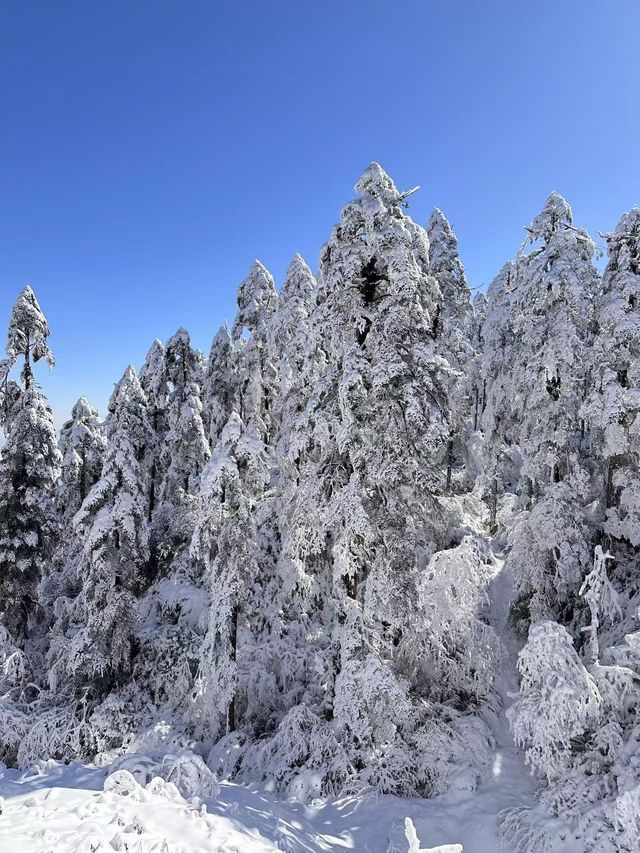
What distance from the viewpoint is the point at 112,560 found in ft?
58.6

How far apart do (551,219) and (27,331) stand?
864 inches

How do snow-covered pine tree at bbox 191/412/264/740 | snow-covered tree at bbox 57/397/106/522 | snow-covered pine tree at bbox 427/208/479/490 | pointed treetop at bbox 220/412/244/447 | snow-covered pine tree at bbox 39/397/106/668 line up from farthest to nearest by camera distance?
snow-covered tree at bbox 57/397/106/522 < snow-covered pine tree at bbox 427/208/479/490 < snow-covered pine tree at bbox 39/397/106/668 < pointed treetop at bbox 220/412/244/447 < snow-covered pine tree at bbox 191/412/264/740

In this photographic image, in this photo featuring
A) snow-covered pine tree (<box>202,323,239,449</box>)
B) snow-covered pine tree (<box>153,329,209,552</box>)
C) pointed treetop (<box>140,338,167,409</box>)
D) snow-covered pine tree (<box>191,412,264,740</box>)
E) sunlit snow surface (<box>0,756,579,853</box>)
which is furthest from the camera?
snow-covered pine tree (<box>202,323,239,449</box>)

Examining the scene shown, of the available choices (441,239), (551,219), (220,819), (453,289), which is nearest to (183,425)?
(453,289)

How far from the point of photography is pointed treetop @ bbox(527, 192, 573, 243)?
16984 mm

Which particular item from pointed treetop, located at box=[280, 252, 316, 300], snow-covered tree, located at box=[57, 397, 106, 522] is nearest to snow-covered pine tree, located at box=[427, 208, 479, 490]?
pointed treetop, located at box=[280, 252, 316, 300]

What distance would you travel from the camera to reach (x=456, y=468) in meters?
39.3

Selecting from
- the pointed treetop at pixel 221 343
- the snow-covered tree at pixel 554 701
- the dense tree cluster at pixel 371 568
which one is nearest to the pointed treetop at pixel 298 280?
the pointed treetop at pixel 221 343

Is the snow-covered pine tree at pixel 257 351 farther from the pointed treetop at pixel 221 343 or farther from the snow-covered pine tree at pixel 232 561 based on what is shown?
the snow-covered pine tree at pixel 232 561

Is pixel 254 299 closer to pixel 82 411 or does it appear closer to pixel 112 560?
pixel 82 411

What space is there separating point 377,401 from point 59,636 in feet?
56.7

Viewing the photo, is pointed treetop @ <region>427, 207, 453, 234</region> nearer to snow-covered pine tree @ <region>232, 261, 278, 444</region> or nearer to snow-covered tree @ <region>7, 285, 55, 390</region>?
snow-covered pine tree @ <region>232, 261, 278, 444</region>

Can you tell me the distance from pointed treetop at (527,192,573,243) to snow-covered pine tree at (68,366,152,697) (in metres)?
15.7

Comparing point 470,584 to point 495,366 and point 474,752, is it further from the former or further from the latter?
point 495,366
